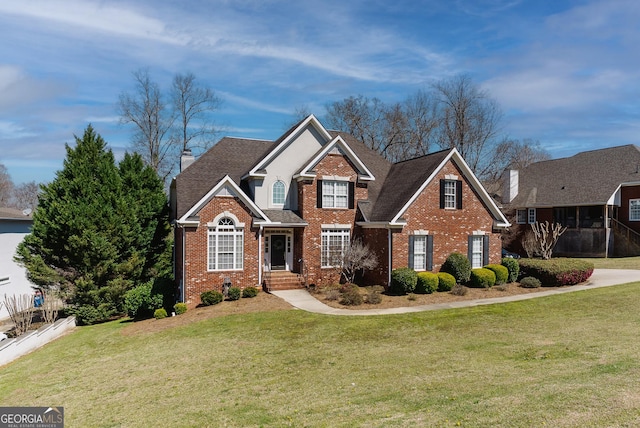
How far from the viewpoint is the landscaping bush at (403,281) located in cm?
2044

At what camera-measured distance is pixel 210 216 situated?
67.9 feet

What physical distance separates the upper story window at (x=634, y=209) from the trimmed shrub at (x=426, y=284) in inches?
985

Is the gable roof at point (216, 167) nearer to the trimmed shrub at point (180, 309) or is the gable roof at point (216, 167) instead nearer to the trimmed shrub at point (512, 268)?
the trimmed shrub at point (180, 309)

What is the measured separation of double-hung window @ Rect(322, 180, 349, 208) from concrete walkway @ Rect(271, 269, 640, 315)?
16.7 feet

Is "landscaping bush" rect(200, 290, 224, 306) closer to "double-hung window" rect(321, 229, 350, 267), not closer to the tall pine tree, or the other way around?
the tall pine tree

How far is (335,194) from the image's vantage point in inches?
930

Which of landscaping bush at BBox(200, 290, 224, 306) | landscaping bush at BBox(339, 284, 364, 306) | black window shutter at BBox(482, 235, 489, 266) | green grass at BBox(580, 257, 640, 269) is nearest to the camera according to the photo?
landscaping bush at BBox(339, 284, 364, 306)

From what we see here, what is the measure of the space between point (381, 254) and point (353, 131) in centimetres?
3081

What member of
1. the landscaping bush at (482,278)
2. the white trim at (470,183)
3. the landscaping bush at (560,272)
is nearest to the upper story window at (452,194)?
the white trim at (470,183)

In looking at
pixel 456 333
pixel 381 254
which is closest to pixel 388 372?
pixel 456 333

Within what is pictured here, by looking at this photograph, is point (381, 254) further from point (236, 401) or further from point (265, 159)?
point (236, 401)

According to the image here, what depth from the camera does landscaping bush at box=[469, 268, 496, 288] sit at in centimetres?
2181

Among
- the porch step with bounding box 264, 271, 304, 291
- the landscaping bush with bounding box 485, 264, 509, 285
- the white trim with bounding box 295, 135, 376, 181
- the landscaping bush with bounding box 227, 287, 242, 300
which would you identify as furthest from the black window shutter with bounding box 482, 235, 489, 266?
the landscaping bush with bounding box 227, 287, 242, 300

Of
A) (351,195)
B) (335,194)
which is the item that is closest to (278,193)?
(335,194)
